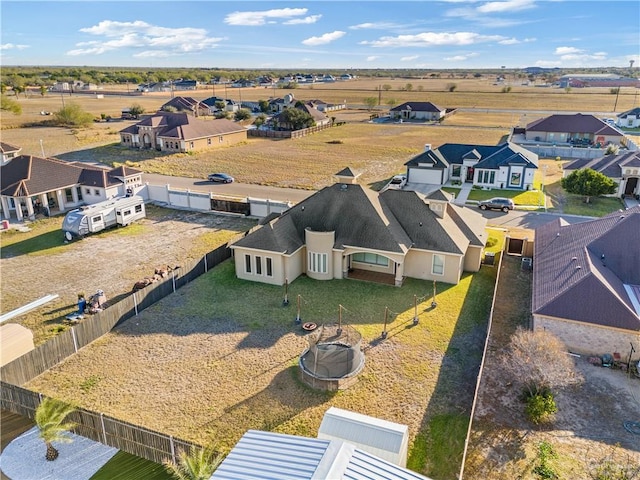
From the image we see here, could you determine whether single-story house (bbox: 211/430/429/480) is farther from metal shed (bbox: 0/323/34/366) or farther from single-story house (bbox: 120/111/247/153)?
single-story house (bbox: 120/111/247/153)

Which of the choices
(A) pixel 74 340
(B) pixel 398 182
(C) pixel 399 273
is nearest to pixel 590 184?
(B) pixel 398 182

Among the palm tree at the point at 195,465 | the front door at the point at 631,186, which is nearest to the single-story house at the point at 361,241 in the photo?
the palm tree at the point at 195,465

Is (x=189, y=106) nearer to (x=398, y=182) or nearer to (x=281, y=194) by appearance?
(x=281, y=194)

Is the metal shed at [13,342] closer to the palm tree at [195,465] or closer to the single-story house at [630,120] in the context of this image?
the palm tree at [195,465]

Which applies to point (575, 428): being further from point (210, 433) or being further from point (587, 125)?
point (587, 125)

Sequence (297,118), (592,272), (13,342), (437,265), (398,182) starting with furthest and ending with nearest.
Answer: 1. (297,118)
2. (398,182)
3. (437,265)
4. (592,272)
5. (13,342)

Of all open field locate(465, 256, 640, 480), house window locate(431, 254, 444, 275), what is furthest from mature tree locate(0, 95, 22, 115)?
open field locate(465, 256, 640, 480)
